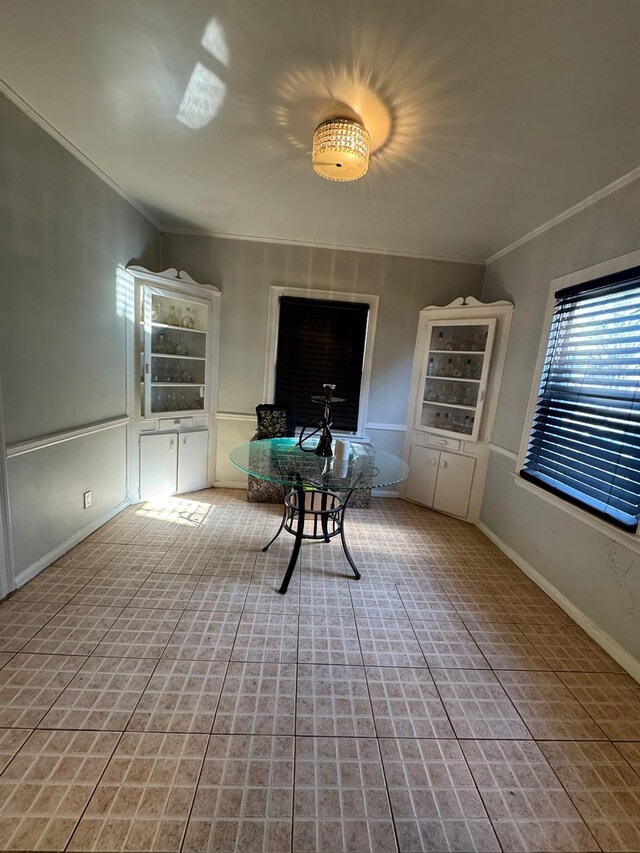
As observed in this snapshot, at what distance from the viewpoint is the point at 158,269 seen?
11.3ft

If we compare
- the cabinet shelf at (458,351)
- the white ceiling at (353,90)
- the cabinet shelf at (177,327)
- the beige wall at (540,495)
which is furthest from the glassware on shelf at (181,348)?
the beige wall at (540,495)

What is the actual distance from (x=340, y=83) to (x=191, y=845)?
276 centimetres

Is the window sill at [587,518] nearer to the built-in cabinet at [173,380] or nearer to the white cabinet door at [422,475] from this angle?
the white cabinet door at [422,475]

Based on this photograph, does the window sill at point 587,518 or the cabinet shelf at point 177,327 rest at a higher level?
the cabinet shelf at point 177,327

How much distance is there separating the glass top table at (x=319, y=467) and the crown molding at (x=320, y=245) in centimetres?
211

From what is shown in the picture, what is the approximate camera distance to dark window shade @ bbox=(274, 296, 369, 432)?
3.62 m

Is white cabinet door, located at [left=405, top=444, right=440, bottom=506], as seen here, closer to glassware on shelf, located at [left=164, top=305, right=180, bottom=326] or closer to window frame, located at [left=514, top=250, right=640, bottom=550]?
window frame, located at [left=514, top=250, right=640, bottom=550]

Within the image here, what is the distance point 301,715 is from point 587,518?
191 cm

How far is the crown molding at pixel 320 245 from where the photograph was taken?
342cm

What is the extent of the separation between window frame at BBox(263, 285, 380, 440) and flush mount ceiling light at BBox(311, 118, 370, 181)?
1.81m

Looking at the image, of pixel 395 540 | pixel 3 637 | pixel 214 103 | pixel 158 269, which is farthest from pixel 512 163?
pixel 3 637

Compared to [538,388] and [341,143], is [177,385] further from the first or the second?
[538,388]

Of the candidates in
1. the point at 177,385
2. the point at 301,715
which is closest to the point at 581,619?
the point at 301,715

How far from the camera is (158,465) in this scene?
3301 mm
